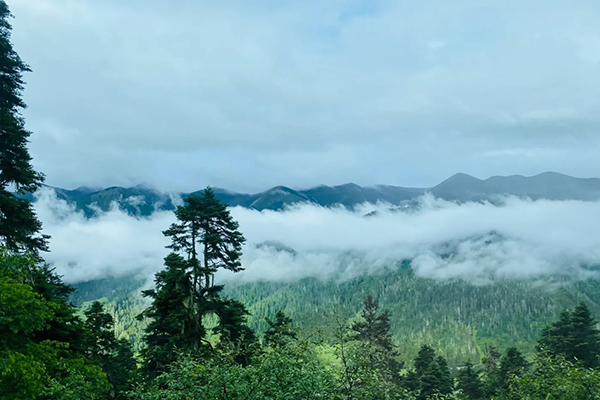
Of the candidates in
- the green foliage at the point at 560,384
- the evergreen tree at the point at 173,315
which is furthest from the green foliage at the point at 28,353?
the green foliage at the point at 560,384

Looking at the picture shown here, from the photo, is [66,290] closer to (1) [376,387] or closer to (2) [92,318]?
(2) [92,318]

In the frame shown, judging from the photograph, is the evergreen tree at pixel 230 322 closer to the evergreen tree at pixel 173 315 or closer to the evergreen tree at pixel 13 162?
the evergreen tree at pixel 173 315

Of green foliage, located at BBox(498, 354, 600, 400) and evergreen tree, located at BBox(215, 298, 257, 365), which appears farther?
evergreen tree, located at BBox(215, 298, 257, 365)

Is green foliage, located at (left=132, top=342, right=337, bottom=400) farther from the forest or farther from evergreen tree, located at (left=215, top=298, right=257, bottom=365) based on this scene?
evergreen tree, located at (left=215, top=298, right=257, bottom=365)

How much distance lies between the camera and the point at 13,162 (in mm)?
21281

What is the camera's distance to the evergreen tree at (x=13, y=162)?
2042cm

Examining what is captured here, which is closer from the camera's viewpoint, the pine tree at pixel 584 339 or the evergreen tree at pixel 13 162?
the evergreen tree at pixel 13 162

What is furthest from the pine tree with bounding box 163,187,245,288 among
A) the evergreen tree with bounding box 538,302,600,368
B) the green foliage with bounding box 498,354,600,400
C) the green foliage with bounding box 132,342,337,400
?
the evergreen tree with bounding box 538,302,600,368

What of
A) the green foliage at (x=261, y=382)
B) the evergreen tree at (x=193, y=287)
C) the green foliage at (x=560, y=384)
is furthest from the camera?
the evergreen tree at (x=193, y=287)

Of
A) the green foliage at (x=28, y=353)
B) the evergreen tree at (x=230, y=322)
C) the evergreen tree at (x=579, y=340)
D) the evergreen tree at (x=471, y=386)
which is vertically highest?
the green foliage at (x=28, y=353)

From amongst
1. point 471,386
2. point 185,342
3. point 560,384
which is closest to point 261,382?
point 560,384

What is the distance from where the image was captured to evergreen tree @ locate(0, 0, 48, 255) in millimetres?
20422

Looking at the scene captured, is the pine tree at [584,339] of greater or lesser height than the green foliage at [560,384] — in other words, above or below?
below

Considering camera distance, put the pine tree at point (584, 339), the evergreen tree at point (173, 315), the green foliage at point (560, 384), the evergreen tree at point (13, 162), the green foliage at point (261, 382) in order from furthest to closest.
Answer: the pine tree at point (584, 339)
the evergreen tree at point (173, 315)
the evergreen tree at point (13, 162)
the green foliage at point (560, 384)
the green foliage at point (261, 382)
